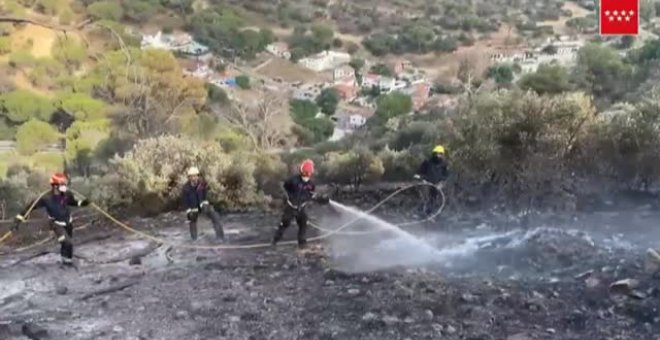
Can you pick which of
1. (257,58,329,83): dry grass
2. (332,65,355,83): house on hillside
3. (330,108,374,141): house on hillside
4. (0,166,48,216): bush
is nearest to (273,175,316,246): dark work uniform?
(0,166,48,216): bush

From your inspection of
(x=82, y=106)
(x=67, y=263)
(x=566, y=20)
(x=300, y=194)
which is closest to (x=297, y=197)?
(x=300, y=194)

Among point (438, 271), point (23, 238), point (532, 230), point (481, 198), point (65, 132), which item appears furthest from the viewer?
point (65, 132)

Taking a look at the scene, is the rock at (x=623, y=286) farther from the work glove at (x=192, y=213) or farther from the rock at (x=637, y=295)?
the work glove at (x=192, y=213)

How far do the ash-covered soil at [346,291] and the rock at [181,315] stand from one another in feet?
0.14

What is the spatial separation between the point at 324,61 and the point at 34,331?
2131 inches

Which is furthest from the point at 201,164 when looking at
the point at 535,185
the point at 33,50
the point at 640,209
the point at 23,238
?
the point at 33,50

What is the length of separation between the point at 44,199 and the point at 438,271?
21.3ft

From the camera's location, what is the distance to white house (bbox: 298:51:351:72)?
64.0 metres

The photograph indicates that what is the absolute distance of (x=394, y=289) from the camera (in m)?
13.4

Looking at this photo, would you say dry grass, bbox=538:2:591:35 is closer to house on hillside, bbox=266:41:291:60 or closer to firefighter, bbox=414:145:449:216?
house on hillside, bbox=266:41:291:60

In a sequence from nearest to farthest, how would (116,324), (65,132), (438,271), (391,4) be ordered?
(116,324) → (438,271) → (65,132) → (391,4)

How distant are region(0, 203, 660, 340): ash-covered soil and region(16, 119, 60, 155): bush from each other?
66.7 ft

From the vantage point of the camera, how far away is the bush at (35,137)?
36.2m

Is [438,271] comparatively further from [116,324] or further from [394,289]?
[116,324]
